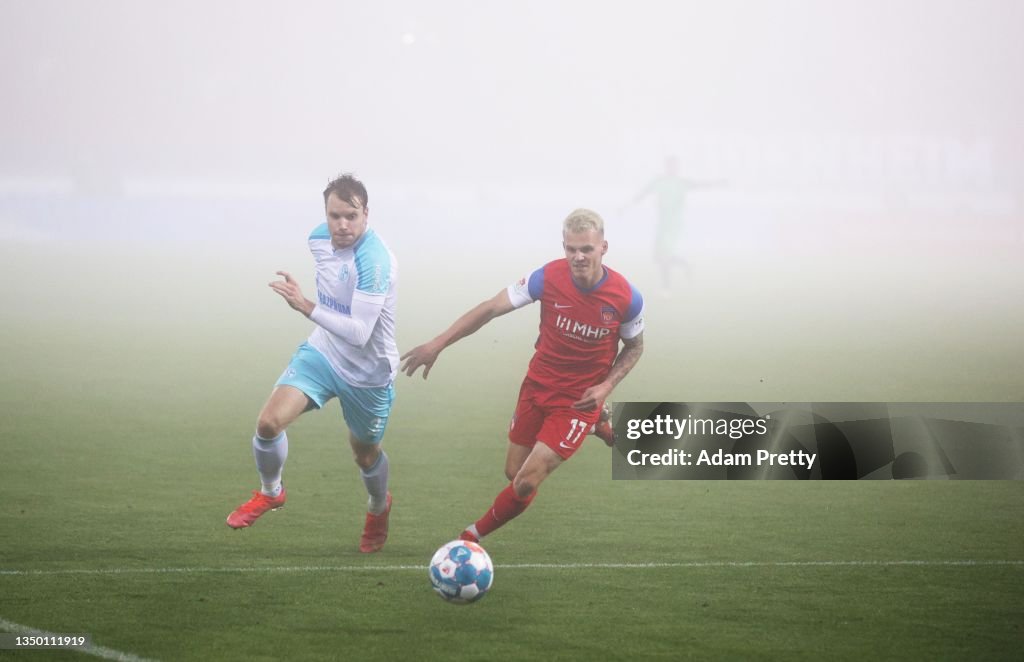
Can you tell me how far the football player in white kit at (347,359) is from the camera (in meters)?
7.14

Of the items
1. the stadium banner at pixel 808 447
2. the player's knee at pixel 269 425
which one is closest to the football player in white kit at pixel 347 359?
the player's knee at pixel 269 425

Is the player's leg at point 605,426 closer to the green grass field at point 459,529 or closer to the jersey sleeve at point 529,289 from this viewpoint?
the green grass field at point 459,529

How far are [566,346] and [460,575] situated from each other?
1644 mm

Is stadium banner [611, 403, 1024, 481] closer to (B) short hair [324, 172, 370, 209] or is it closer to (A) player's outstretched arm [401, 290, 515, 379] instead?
(A) player's outstretched arm [401, 290, 515, 379]

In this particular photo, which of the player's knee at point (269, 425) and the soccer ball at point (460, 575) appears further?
the player's knee at point (269, 425)

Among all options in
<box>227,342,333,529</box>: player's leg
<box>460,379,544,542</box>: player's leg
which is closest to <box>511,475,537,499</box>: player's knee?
<box>460,379,544,542</box>: player's leg

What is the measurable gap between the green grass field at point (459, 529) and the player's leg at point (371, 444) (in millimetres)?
207

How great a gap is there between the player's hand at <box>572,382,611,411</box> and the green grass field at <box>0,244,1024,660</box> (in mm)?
795

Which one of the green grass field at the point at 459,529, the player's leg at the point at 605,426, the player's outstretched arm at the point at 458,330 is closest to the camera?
the green grass field at the point at 459,529

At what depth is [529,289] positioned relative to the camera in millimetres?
7254

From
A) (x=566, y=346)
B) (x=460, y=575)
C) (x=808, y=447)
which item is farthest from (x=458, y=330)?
(x=808, y=447)

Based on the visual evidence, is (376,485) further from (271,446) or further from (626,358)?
(626,358)

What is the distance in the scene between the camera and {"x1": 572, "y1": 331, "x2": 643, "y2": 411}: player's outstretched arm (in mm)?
6949

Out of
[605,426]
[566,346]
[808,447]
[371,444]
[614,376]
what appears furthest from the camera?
[808,447]
